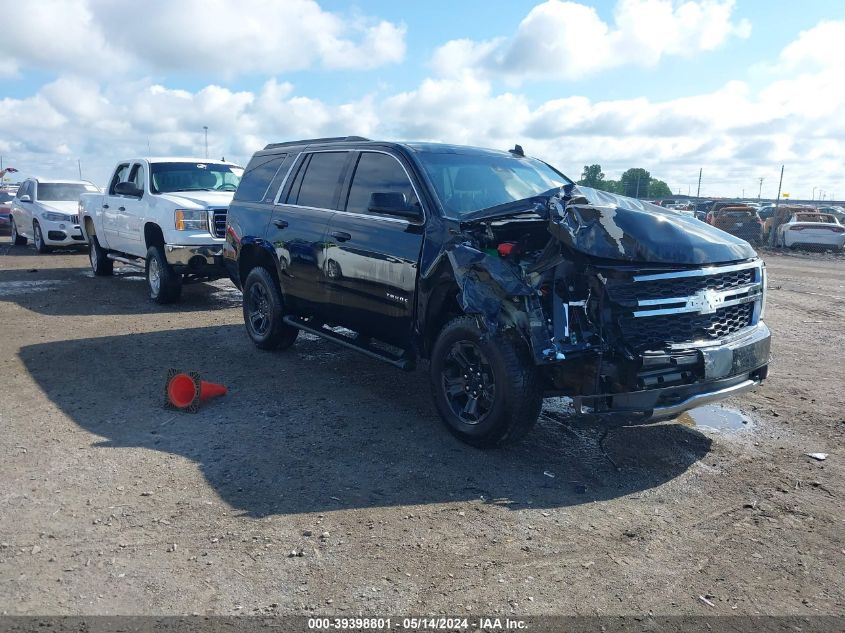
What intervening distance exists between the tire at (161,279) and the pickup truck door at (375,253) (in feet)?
15.5

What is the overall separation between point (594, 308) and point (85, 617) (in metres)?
3.07

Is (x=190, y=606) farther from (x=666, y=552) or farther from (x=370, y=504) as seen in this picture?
(x=666, y=552)

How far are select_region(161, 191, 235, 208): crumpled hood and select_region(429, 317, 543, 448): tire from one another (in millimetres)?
5925

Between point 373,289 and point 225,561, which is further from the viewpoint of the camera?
point 373,289

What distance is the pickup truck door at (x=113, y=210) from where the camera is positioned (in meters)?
11.6

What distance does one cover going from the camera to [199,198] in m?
10.2

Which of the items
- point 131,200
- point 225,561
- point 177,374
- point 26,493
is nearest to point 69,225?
point 131,200

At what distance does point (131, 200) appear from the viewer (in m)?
11.1

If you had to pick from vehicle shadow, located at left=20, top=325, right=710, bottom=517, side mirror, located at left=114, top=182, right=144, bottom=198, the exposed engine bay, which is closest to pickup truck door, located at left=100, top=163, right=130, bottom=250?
side mirror, located at left=114, top=182, right=144, bottom=198

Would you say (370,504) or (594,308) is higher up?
(594,308)

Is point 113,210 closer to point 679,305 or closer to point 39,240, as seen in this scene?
point 39,240

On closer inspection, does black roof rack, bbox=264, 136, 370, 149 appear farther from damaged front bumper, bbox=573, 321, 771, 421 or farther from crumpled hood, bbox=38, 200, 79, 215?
crumpled hood, bbox=38, 200, 79, 215

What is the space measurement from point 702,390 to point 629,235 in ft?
3.47

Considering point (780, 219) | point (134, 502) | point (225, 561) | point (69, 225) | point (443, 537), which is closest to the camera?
point (225, 561)
